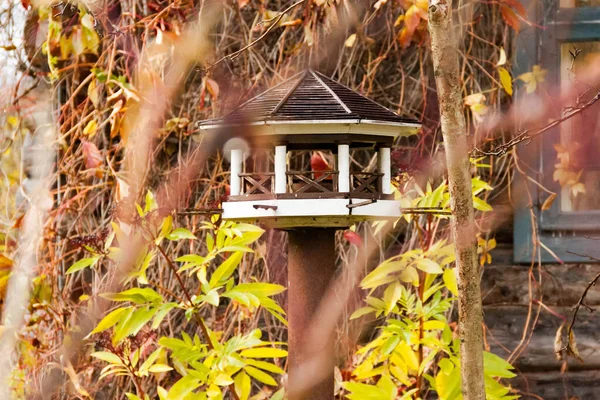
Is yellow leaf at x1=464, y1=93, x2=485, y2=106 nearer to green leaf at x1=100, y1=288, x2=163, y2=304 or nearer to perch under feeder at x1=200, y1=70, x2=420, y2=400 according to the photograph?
perch under feeder at x1=200, y1=70, x2=420, y2=400

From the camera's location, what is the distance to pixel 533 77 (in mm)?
3170

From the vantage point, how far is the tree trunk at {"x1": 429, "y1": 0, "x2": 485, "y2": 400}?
1.75 meters

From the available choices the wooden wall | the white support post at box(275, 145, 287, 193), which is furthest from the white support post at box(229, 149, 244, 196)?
the wooden wall

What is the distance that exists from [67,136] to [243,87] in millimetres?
798

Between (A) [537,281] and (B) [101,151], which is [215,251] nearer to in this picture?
(B) [101,151]

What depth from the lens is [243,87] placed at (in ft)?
10.7

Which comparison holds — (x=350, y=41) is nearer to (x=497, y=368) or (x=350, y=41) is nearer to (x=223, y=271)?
(x=223, y=271)

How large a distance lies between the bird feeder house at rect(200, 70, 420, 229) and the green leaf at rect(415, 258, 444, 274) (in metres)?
0.30

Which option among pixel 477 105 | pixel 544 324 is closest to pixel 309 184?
pixel 477 105

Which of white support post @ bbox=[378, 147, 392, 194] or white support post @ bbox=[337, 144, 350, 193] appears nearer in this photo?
white support post @ bbox=[337, 144, 350, 193]

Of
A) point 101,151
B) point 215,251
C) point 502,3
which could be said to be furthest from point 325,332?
point 101,151

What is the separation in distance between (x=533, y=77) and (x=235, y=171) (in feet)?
5.19

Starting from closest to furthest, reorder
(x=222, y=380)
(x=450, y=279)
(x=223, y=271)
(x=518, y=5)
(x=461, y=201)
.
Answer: (x=461, y=201)
(x=222, y=380)
(x=223, y=271)
(x=450, y=279)
(x=518, y=5)

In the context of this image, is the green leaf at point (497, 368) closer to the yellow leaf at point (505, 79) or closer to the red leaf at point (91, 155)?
the yellow leaf at point (505, 79)
